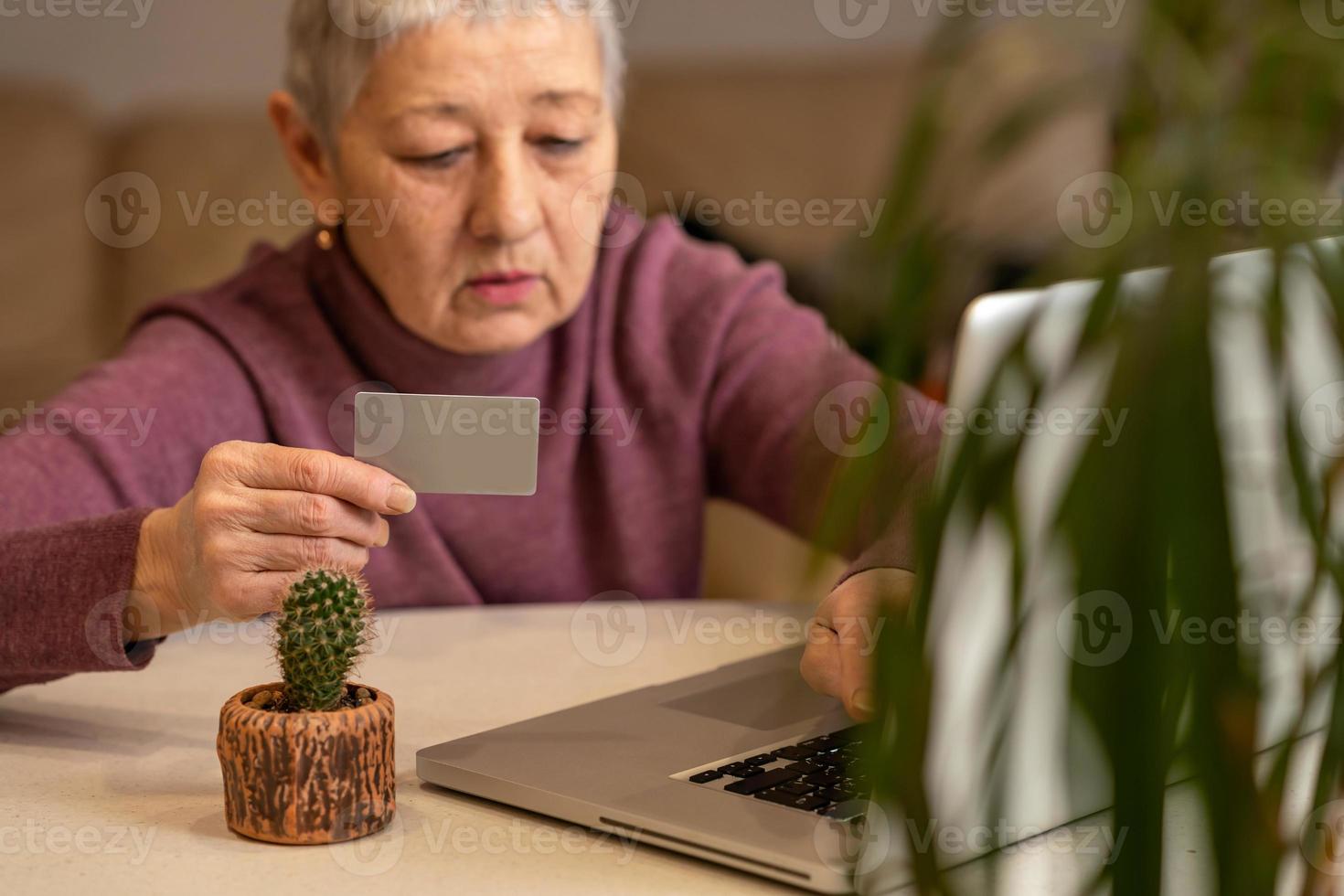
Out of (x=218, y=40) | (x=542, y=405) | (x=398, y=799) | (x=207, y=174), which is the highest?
(x=218, y=40)

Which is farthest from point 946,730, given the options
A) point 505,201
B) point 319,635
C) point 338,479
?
point 505,201

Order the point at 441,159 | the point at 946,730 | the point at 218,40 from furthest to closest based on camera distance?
1. the point at 218,40
2. the point at 441,159
3. the point at 946,730

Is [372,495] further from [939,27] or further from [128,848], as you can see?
[939,27]

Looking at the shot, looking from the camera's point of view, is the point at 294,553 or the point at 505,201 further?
the point at 505,201

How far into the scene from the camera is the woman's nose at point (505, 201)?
138 centimetres

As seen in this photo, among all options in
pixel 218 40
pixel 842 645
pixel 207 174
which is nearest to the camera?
pixel 842 645

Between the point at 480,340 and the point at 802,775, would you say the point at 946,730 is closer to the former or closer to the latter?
the point at 802,775

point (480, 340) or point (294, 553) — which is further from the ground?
point (480, 340)

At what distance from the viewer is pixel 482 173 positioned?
1409 mm

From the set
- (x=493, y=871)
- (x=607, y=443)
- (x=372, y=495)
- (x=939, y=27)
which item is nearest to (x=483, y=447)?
(x=372, y=495)

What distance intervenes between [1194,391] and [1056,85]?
0.09 m

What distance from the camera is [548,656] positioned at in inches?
45.6

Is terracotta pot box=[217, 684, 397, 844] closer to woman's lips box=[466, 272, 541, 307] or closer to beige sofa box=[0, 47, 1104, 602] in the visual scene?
woman's lips box=[466, 272, 541, 307]

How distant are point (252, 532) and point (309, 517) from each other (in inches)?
2.3
